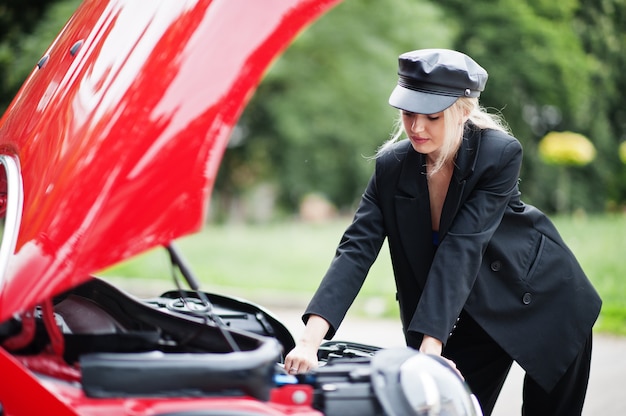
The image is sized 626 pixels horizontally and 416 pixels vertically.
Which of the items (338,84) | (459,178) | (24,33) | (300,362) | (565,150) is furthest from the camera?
(338,84)

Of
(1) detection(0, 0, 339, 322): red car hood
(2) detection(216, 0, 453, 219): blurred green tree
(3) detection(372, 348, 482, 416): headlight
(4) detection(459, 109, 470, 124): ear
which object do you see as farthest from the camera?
(2) detection(216, 0, 453, 219): blurred green tree

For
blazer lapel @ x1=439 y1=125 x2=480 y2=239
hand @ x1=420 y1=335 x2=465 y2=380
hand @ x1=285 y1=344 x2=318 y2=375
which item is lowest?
hand @ x1=420 y1=335 x2=465 y2=380

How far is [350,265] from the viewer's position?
2.91 metres

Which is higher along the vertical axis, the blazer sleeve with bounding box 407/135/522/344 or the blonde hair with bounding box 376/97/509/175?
the blonde hair with bounding box 376/97/509/175

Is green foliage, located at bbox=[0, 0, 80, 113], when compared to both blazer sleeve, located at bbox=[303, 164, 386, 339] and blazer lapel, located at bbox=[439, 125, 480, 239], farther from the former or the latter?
blazer lapel, located at bbox=[439, 125, 480, 239]

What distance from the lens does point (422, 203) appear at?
119 inches

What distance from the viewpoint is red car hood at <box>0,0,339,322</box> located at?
2021 mm

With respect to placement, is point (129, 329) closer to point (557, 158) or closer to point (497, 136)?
point (497, 136)

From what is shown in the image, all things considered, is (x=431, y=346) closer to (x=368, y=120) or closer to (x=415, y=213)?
(x=415, y=213)

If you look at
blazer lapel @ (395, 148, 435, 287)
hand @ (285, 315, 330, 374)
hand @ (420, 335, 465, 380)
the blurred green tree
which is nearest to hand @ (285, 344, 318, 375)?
hand @ (285, 315, 330, 374)

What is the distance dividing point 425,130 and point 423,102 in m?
0.11

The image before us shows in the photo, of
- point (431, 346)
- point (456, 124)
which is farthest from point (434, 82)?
point (431, 346)

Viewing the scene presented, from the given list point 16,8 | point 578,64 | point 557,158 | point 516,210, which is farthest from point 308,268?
point 578,64

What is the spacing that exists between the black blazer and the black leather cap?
30cm
